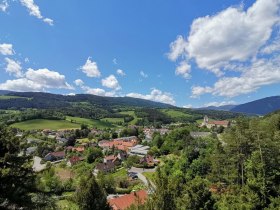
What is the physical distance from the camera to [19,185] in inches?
431

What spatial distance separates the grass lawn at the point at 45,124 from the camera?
471 ft

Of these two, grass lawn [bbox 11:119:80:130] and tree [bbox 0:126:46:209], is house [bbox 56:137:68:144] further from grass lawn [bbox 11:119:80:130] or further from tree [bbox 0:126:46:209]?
tree [bbox 0:126:46:209]

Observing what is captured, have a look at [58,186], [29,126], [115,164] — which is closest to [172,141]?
[115,164]

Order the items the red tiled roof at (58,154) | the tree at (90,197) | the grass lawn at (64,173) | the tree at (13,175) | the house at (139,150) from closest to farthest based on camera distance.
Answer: the tree at (13,175) < the tree at (90,197) < the grass lawn at (64,173) < the house at (139,150) < the red tiled roof at (58,154)

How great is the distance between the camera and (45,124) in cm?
15362

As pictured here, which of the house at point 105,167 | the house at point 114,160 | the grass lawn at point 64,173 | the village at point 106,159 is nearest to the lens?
the village at point 106,159

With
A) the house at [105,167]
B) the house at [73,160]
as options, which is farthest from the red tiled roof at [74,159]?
the house at [105,167]

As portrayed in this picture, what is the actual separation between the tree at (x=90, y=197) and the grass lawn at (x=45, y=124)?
126 m

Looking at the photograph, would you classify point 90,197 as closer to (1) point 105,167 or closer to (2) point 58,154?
(1) point 105,167

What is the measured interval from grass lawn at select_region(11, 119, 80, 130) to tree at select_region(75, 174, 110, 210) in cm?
12618

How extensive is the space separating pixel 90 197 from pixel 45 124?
139266mm

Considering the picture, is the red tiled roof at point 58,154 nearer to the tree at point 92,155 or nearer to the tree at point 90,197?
the tree at point 92,155

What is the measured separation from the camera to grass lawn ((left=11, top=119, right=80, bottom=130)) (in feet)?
471

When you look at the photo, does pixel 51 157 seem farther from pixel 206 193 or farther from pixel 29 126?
pixel 206 193
